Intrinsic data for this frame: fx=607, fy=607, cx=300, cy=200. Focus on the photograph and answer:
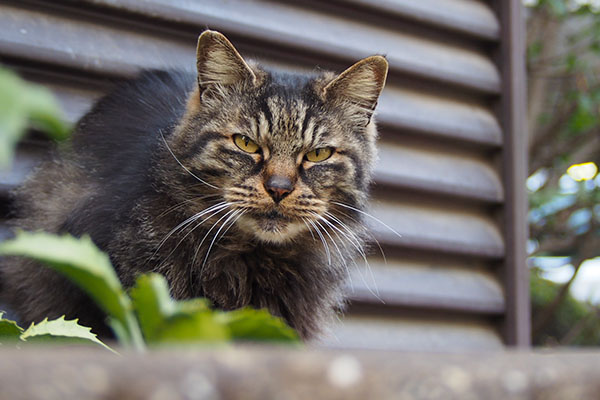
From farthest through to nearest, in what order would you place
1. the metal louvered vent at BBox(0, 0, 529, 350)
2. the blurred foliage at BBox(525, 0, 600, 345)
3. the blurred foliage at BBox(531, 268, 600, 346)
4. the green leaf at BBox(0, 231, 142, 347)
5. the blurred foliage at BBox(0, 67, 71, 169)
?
the blurred foliage at BBox(531, 268, 600, 346)
the blurred foliage at BBox(525, 0, 600, 345)
the metal louvered vent at BBox(0, 0, 529, 350)
the green leaf at BBox(0, 231, 142, 347)
the blurred foliage at BBox(0, 67, 71, 169)

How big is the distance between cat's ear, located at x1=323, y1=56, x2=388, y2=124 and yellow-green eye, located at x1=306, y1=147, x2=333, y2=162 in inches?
7.4

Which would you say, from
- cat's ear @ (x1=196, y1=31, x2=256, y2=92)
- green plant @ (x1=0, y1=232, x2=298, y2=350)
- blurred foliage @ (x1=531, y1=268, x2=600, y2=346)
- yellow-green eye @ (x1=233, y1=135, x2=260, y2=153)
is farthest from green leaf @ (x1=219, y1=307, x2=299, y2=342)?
blurred foliage @ (x1=531, y1=268, x2=600, y2=346)

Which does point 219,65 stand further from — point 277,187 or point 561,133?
point 561,133

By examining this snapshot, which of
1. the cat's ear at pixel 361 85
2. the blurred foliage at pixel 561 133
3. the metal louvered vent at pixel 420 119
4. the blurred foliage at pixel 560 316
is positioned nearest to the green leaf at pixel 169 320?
the cat's ear at pixel 361 85

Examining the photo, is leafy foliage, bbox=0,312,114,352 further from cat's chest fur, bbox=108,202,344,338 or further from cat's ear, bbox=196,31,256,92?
cat's ear, bbox=196,31,256,92

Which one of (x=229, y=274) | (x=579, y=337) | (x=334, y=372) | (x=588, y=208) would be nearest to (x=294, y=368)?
(x=334, y=372)

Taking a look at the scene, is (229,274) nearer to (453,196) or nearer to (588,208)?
(453,196)

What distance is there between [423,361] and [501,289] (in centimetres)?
270

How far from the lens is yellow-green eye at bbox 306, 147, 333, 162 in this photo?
188cm

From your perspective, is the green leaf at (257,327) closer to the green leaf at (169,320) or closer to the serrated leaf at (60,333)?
the green leaf at (169,320)

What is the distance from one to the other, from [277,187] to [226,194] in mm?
153

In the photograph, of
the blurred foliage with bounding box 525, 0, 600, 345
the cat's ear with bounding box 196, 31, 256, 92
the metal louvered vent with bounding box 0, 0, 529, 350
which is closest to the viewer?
the cat's ear with bounding box 196, 31, 256, 92

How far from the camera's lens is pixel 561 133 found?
6.20 meters

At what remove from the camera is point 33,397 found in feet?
1.34
